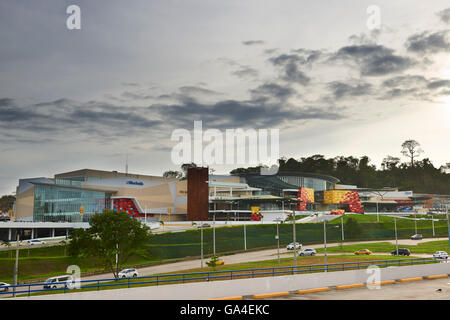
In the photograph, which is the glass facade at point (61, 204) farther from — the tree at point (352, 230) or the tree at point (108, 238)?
the tree at point (108, 238)

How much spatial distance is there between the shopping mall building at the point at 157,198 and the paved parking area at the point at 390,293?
93.1 meters

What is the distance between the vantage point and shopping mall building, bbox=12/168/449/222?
136 m

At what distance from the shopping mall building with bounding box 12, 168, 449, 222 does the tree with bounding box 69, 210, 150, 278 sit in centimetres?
6685

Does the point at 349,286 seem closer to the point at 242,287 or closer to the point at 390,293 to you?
the point at 390,293

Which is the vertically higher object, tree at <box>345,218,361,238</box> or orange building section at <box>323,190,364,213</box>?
orange building section at <box>323,190,364,213</box>

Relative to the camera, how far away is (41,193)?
135 meters

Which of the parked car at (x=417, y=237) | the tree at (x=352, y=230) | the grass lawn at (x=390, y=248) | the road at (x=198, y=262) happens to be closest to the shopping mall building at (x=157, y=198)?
the tree at (x=352, y=230)

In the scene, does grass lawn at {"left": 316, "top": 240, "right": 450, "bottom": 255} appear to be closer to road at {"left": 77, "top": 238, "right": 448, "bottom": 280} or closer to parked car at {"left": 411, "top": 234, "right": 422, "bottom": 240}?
road at {"left": 77, "top": 238, "right": 448, "bottom": 280}

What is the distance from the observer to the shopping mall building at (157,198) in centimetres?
13550

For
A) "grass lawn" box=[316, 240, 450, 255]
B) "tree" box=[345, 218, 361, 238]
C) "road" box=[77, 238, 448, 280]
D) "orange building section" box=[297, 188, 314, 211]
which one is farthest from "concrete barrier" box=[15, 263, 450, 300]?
"orange building section" box=[297, 188, 314, 211]

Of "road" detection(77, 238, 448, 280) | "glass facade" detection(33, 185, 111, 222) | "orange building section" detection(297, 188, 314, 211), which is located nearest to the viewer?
"road" detection(77, 238, 448, 280)

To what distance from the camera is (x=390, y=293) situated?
28484 mm
